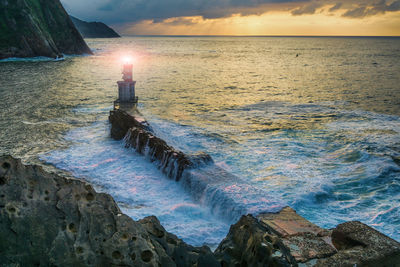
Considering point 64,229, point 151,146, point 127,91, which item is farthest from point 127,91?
point 64,229

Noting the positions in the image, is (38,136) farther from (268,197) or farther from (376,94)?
(376,94)

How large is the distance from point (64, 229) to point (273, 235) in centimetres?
284

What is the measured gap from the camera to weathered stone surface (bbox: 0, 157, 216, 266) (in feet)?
12.0

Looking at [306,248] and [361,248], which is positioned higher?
[361,248]

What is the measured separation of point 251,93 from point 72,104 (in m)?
16.5

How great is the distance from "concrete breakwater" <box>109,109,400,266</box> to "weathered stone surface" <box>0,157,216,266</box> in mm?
670

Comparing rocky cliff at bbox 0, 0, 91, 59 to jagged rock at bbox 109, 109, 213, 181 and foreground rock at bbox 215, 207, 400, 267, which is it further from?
foreground rock at bbox 215, 207, 400, 267

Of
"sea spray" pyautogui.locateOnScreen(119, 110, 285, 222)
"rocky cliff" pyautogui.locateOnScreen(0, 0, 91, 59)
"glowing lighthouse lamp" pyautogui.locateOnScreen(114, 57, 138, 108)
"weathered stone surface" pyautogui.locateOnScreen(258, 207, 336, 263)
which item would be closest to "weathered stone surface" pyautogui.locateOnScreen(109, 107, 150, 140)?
"sea spray" pyautogui.locateOnScreen(119, 110, 285, 222)

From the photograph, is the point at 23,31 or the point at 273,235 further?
the point at 23,31

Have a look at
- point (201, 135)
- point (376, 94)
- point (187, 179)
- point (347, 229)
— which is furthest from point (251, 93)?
point (347, 229)

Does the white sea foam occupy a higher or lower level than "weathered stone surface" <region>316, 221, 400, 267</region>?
lower

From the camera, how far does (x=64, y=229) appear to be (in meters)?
3.87

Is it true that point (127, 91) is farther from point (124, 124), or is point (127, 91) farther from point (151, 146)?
point (151, 146)

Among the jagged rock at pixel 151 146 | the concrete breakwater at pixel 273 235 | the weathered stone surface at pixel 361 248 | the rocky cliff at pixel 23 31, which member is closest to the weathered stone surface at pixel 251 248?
the concrete breakwater at pixel 273 235
